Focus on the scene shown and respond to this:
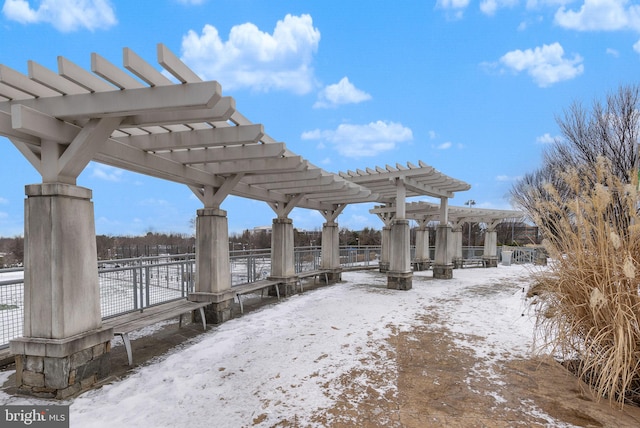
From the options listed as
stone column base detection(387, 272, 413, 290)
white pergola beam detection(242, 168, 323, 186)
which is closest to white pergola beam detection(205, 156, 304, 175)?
white pergola beam detection(242, 168, 323, 186)

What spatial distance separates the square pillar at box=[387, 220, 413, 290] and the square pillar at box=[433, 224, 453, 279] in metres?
3.26

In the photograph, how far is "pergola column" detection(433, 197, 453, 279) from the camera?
1286 cm

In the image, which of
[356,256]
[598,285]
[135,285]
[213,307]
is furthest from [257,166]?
[356,256]

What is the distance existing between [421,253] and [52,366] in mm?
15126

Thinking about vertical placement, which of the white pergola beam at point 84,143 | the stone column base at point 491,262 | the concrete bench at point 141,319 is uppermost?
the white pergola beam at point 84,143

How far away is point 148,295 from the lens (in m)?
5.69

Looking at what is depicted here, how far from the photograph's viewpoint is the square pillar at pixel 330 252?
1161cm

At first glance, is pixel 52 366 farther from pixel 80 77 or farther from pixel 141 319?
pixel 80 77

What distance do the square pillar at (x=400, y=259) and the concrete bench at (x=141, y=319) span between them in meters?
5.77

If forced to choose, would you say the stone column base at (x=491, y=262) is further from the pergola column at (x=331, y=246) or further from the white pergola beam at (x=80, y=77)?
the white pergola beam at (x=80, y=77)

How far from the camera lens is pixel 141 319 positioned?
4.72 meters

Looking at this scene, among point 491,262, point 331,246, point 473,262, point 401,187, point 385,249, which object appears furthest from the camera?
point 473,262

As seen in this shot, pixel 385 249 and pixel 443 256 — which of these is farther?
pixel 385 249

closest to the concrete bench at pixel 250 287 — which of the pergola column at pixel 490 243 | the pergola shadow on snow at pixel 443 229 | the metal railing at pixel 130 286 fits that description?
the metal railing at pixel 130 286
